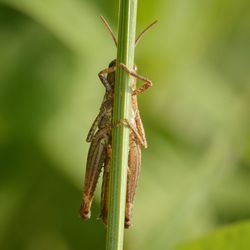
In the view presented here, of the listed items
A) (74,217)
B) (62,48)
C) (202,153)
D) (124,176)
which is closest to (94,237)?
(74,217)

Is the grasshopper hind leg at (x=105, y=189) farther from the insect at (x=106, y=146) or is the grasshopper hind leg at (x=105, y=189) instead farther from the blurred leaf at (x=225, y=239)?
the blurred leaf at (x=225, y=239)

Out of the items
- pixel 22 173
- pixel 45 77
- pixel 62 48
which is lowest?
pixel 22 173

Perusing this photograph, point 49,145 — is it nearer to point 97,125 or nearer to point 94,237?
point 94,237

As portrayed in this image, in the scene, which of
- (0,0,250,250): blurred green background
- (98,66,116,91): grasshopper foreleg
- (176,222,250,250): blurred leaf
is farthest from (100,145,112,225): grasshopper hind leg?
(0,0,250,250): blurred green background

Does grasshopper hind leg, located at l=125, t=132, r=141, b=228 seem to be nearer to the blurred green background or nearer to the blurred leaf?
the blurred leaf

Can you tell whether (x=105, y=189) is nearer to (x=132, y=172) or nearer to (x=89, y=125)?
(x=132, y=172)

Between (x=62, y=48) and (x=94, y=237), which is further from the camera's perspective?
(x=62, y=48)

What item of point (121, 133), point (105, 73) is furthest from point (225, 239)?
point (105, 73)
